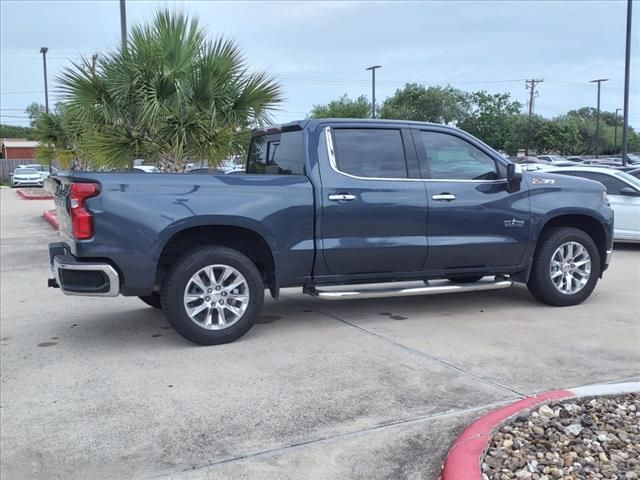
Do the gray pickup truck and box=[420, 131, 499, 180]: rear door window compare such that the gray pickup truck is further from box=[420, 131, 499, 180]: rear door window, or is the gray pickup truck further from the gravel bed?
the gravel bed

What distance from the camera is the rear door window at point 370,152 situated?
6453mm

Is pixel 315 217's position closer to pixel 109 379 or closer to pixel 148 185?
pixel 148 185

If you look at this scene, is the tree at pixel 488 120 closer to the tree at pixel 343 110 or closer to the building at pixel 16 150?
the tree at pixel 343 110

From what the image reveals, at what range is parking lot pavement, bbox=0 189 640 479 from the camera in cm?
391

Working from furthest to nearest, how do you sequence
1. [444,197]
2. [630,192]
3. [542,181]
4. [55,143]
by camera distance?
[55,143] < [630,192] < [542,181] < [444,197]

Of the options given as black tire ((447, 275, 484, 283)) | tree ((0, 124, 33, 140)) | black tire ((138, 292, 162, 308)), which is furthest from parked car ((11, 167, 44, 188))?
tree ((0, 124, 33, 140))

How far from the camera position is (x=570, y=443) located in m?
3.75

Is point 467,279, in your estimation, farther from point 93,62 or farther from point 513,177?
point 93,62

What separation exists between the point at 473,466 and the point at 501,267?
3.84 metres

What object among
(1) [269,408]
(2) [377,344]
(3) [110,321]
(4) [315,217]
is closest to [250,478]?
(1) [269,408]

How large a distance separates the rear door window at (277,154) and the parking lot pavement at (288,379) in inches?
61.6

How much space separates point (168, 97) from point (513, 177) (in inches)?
228

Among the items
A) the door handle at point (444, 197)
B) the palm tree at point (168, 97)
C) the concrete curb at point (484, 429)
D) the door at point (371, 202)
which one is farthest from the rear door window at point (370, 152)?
the palm tree at point (168, 97)

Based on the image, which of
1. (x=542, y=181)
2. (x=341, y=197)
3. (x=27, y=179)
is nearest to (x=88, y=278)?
(x=341, y=197)
